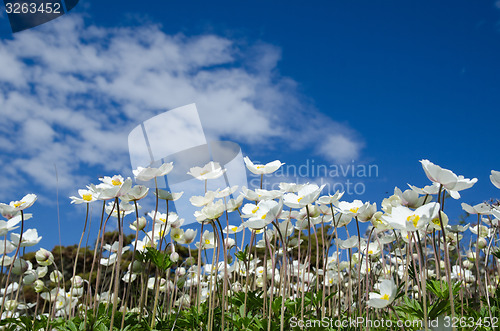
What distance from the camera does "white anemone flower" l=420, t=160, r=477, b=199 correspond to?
1.77 meters

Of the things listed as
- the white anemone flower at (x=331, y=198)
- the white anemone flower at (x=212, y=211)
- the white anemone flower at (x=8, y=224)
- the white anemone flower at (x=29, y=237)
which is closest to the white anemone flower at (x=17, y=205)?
the white anemone flower at (x=8, y=224)

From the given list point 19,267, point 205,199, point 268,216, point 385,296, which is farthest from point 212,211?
point 19,267

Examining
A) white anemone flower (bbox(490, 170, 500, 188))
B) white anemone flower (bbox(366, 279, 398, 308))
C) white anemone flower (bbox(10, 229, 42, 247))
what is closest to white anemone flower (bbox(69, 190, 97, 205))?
white anemone flower (bbox(10, 229, 42, 247))

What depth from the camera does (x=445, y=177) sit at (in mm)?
1792

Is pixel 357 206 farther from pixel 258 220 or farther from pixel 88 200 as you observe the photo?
pixel 88 200

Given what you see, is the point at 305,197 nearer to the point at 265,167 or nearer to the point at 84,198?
the point at 265,167

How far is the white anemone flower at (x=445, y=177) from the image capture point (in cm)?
177

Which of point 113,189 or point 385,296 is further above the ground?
point 113,189

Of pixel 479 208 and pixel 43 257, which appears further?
pixel 43 257

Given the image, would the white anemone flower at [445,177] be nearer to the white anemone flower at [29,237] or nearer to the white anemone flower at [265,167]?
the white anemone flower at [265,167]

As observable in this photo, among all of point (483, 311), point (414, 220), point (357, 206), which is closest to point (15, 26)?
point (357, 206)

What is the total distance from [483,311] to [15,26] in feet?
16.7

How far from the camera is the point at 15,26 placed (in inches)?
173

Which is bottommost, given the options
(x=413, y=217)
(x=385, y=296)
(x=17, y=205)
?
(x=385, y=296)
